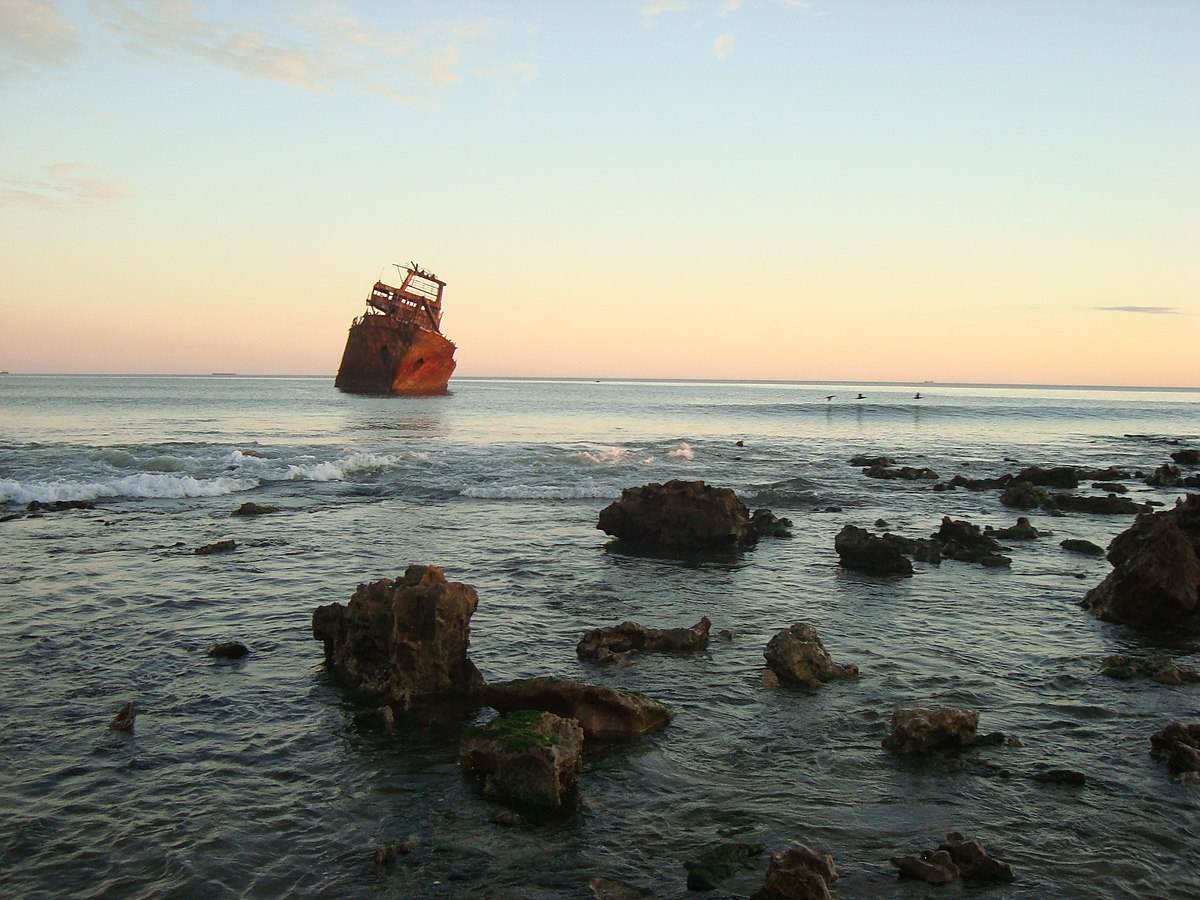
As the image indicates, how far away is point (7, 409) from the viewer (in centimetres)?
6100

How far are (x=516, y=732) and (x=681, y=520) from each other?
33.7 ft

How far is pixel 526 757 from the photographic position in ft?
20.7

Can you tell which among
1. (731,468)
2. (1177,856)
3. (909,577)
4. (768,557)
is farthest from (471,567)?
(731,468)

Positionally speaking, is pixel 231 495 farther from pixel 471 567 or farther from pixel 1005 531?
pixel 1005 531

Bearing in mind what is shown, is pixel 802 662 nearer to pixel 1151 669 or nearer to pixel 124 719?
pixel 1151 669

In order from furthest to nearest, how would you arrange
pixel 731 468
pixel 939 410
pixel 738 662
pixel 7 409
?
pixel 939 410 < pixel 7 409 < pixel 731 468 < pixel 738 662

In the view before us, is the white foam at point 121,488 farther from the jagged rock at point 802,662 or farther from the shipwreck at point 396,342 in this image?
the shipwreck at point 396,342

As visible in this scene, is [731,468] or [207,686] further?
[731,468]

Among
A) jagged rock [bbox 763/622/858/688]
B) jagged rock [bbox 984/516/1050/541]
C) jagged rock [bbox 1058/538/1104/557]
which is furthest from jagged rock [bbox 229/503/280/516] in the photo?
jagged rock [bbox 1058/538/1104/557]

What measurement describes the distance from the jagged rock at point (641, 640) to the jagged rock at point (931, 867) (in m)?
4.66

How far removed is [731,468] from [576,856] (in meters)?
27.3

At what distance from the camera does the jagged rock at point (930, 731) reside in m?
7.01

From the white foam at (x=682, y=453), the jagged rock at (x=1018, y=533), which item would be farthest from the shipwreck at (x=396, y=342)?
the jagged rock at (x=1018, y=533)

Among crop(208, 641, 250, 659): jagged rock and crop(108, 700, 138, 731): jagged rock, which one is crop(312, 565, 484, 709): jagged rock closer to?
crop(208, 641, 250, 659): jagged rock
